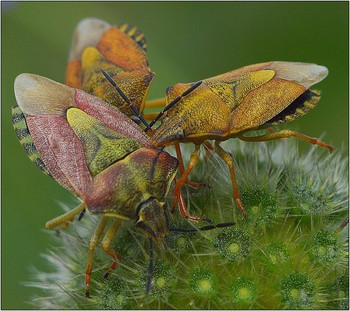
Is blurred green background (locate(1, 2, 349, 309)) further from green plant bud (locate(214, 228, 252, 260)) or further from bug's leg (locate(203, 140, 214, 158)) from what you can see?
green plant bud (locate(214, 228, 252, 260))

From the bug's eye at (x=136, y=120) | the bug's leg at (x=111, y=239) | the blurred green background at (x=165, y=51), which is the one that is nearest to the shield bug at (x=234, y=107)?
the bug's eye at (x=136, y=120)

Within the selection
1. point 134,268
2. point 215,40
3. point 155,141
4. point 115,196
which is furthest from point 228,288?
point 215,40

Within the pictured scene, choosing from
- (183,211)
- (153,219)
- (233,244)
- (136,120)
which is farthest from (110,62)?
(233,244)

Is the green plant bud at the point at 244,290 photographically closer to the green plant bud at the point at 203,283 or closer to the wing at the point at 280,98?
the green plant bud at the point at 203,283

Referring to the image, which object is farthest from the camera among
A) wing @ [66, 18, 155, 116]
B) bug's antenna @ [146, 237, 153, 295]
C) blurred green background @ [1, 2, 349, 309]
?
blurred green background @ [1, 2, 349, 309]

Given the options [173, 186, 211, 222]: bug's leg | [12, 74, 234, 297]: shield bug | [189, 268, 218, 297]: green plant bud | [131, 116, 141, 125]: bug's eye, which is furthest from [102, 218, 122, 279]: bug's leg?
[131, 116, 141, 125]: bug's eye

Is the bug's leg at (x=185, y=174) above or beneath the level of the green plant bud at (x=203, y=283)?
above
